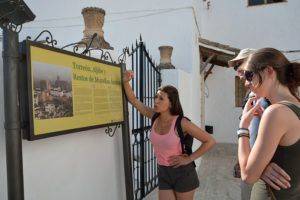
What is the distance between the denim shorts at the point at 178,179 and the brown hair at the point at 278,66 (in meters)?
1.52

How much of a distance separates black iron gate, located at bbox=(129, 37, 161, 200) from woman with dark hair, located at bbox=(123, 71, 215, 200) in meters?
0.94

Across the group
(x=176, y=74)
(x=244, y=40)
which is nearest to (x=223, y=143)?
(x=244, y=40)

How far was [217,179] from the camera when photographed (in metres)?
6.84

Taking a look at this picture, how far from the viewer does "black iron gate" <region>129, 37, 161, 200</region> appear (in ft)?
14.9

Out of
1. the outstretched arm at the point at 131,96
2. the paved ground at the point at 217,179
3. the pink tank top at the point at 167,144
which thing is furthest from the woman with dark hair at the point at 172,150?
the paved ground at the point at 217,179

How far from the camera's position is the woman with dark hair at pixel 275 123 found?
1.67 m

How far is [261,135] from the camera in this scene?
1.70m

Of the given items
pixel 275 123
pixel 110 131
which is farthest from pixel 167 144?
pixel 275 123

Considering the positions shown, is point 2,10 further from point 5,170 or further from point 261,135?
point 261,135

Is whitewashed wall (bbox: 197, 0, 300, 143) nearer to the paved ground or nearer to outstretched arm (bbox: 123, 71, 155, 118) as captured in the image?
the paved ground

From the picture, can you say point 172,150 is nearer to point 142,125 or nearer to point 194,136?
point 194,136

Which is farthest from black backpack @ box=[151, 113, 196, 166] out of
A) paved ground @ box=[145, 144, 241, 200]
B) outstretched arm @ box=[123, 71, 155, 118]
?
paved ground @ box=[145, 144, 241, 200]

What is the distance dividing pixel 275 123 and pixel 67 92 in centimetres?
141

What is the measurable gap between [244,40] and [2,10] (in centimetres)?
1153
